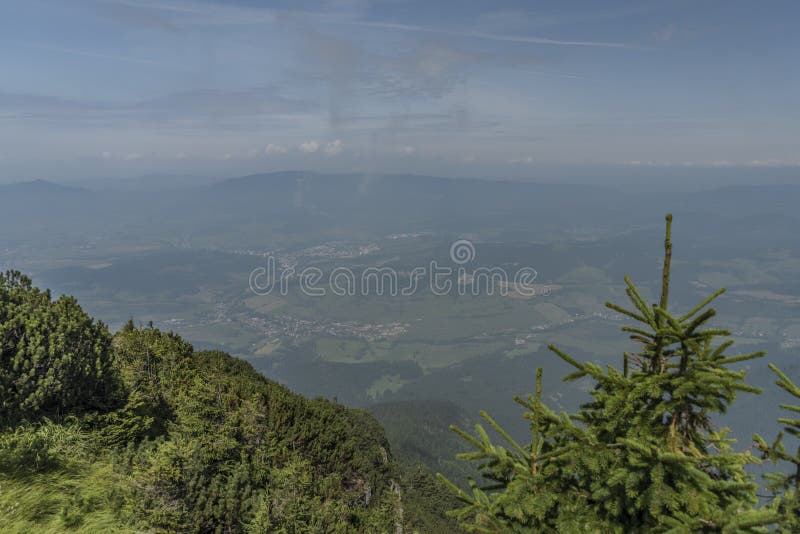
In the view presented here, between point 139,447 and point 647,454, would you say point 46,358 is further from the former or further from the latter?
point 647,454

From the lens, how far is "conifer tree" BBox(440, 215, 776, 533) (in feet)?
15.3

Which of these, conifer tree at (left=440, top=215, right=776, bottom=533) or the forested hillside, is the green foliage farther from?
conifer tree at (left=440, top=215, right=776, bottom=533)

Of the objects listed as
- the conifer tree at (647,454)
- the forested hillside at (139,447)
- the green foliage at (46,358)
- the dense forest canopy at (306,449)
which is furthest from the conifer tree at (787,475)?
the green foliage at (46,358)

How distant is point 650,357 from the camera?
18.0 ft

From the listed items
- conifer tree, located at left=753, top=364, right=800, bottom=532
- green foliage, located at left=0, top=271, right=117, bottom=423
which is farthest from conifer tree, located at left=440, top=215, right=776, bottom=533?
green foliage, located at left=0, top=271, right=117, bottom=423

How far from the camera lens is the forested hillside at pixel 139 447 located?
9961mm

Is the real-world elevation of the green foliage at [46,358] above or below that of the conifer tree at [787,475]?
below

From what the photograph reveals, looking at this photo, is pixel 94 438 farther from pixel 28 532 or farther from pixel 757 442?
pixel 757 442

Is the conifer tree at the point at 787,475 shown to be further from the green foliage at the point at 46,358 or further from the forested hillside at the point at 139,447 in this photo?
the green foliage at the point at 46,358

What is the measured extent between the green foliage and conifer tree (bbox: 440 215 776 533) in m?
17.1

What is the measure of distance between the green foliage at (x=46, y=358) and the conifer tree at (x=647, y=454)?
1713cm

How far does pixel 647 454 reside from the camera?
476 cm

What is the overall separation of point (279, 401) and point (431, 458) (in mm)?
107228

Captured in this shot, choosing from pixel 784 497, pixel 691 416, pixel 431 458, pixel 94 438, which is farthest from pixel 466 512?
pixel 431 458
